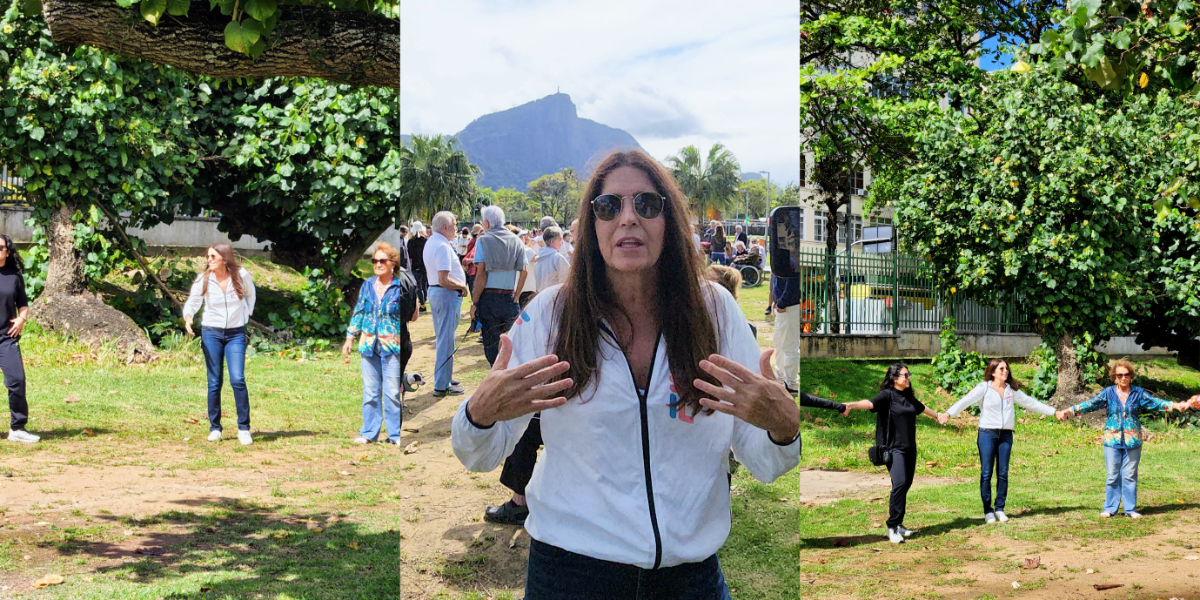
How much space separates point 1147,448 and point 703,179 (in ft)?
33.9

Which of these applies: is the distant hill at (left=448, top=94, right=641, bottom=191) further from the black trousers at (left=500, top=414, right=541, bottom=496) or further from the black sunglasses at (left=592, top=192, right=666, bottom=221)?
the black trousers at (left=500, top=414, right=541, bottom=496)

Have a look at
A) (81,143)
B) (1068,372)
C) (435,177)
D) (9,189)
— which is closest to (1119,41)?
(435,177)

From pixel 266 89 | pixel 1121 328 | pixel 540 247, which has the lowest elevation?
pixel 1121 328

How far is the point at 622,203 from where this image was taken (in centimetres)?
203

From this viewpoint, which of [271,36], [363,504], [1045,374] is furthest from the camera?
[1045,374]

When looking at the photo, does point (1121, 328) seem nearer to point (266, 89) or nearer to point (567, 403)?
point (266, 89)

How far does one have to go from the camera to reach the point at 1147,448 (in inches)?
414

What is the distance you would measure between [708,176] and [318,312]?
31.9 ft

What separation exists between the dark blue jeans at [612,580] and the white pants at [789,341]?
76 centimetres

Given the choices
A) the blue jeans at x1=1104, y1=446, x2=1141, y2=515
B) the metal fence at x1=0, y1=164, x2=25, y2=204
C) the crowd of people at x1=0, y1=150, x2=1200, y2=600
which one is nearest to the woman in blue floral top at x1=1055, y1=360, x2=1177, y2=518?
the blue jeans at x1=1104, y1=446, x2=1141, y2=515

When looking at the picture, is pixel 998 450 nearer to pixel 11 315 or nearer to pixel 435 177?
pixel 435 177

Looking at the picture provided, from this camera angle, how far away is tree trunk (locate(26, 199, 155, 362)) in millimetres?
9742

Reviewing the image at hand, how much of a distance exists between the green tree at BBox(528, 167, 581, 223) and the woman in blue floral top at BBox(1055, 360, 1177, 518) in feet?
18.2

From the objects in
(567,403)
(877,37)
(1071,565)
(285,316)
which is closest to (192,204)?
(285,316)
